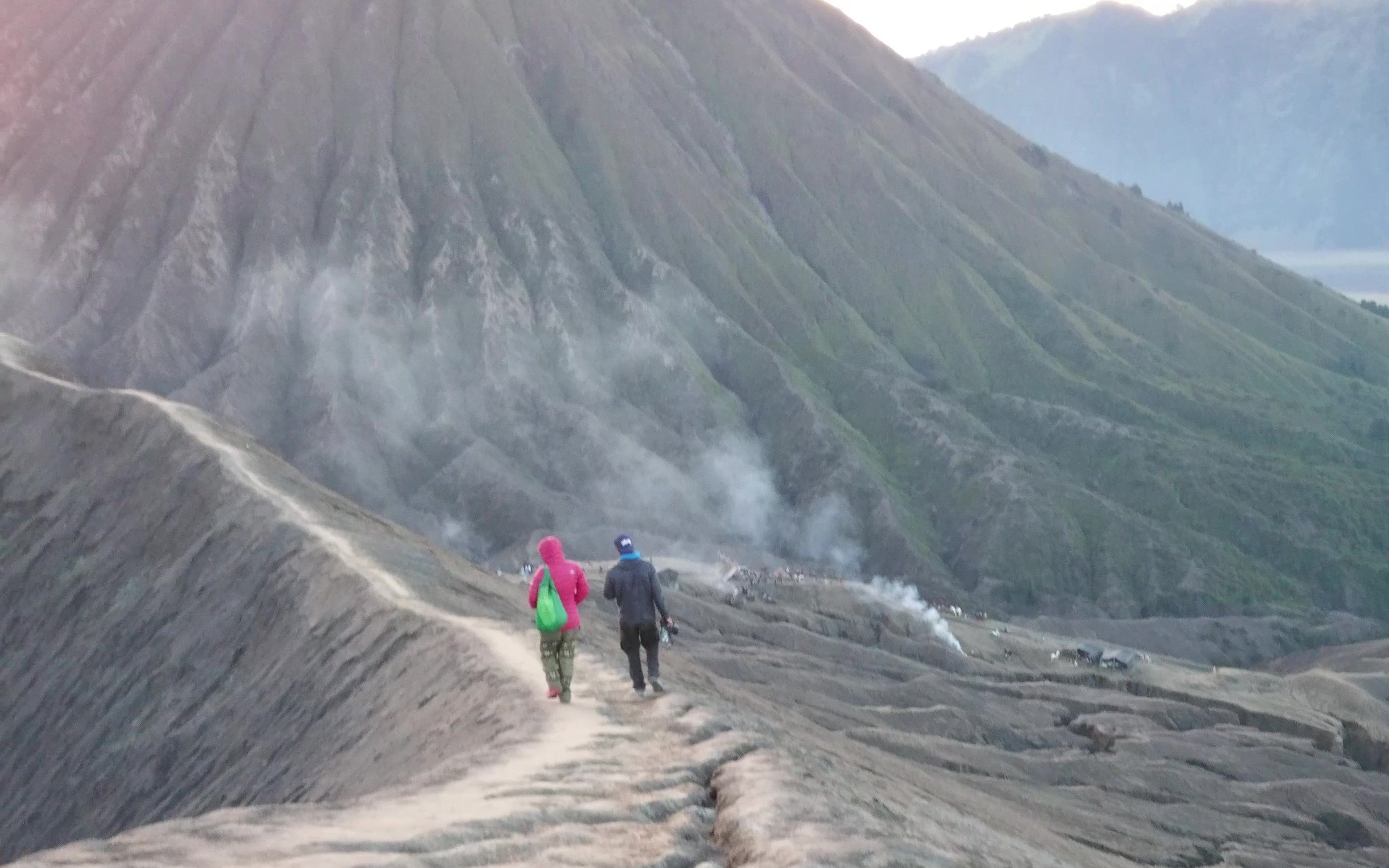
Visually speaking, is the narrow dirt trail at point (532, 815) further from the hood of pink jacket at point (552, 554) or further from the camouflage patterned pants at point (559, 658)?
the hood of pink jacket at point (552, 554)

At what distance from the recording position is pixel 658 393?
89062 millimetres

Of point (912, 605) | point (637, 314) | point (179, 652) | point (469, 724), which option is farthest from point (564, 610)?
point (637, 314)

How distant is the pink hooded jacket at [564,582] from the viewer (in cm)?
1741

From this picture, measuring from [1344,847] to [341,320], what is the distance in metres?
63.0

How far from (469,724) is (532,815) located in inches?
209

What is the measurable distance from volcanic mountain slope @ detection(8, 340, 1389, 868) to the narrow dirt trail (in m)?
0.04

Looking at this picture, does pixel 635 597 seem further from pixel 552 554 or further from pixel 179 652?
pixel 179 652

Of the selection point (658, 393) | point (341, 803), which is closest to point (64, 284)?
point (658, 393)

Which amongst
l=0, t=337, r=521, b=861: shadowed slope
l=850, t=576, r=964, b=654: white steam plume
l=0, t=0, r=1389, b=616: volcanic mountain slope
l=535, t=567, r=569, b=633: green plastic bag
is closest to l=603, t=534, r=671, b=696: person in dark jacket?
l=535, t=567, r=569, b=633: green plastic bag

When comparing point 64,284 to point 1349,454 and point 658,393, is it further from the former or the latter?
point 1349,454

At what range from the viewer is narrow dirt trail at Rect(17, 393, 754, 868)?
474 inches

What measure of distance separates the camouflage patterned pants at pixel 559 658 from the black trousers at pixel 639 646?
66 centimetres

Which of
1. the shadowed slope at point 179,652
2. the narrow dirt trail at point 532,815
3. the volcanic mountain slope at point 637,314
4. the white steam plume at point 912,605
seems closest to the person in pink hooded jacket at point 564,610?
the narrow dirt trail at point 532,815

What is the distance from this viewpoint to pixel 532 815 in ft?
43.3
